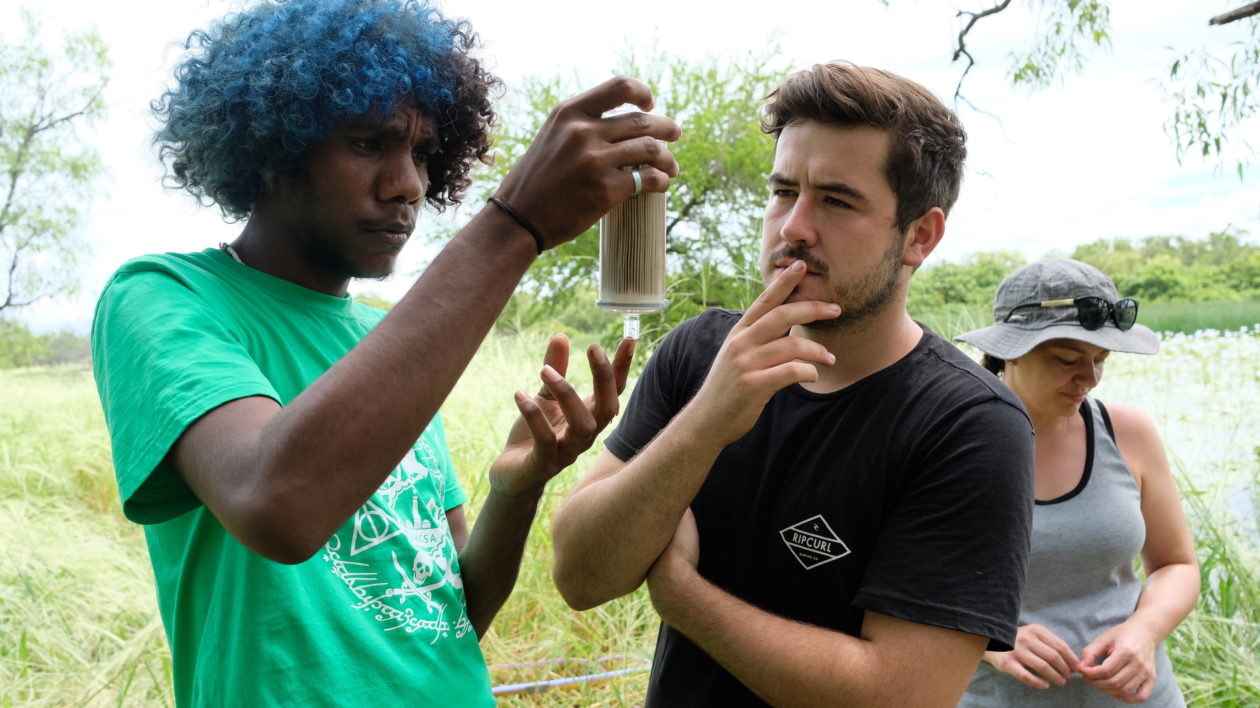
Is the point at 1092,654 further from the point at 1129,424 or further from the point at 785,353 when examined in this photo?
the point at 785,353

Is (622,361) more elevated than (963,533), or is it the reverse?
(622,361)

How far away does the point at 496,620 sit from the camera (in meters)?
4.21

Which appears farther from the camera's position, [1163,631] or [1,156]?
[1,156]

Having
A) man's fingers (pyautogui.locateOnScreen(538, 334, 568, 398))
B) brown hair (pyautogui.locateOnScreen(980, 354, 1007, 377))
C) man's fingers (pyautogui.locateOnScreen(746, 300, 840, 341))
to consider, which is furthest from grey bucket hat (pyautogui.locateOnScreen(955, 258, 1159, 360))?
man's fingers (pyautogui.locateOnScreen(538, 334, 568, 398))

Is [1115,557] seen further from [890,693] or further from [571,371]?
[571,371]

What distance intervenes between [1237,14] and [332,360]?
16.1 ft

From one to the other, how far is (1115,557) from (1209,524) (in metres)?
2.53

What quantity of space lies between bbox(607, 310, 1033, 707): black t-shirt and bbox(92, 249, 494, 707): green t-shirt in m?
0.54

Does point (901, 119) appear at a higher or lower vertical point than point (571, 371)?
→ higher

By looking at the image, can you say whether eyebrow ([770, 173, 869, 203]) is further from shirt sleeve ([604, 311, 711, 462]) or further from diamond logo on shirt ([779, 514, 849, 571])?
diamond logo on shirt ([779, 514, 849, 571])

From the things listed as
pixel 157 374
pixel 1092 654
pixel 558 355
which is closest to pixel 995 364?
pixel 1092 654

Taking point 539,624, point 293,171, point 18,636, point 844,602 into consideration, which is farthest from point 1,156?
point 844,602

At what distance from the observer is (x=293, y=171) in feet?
5.33

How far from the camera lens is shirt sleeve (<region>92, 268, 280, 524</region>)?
4.08 ft
